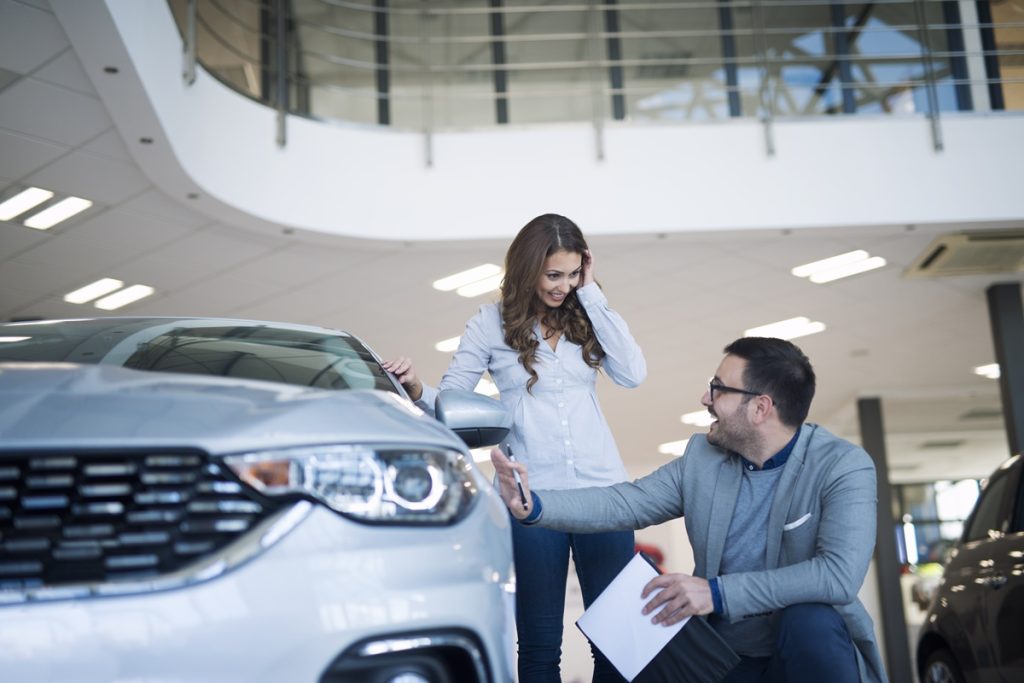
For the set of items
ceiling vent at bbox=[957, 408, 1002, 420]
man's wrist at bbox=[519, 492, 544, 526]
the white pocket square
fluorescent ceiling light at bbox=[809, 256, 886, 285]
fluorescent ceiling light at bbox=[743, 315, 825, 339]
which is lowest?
ceiling vent at bbox=[957, 408, 1002, 420]

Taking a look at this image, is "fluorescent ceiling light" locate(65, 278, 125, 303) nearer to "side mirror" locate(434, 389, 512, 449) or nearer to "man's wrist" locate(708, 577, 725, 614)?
"side mirror" locate(434, 389, 512, 449)

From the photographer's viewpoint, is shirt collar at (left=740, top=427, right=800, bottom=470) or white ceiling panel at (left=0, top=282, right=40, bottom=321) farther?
white ceiling panel at (left=0, top=282, right=40, bottom=321)

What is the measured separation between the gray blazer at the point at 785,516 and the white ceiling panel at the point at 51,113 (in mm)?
3755

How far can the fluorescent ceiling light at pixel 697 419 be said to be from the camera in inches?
530

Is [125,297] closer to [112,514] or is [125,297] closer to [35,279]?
[35,279]

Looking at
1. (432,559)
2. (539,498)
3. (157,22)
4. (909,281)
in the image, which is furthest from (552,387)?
(909,281)

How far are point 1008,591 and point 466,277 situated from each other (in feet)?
16.8

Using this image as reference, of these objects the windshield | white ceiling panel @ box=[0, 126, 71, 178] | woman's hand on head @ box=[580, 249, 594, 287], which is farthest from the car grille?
white ceiling panel @ box=[0, 126, 71, 178]

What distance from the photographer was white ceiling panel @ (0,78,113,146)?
4926 mm

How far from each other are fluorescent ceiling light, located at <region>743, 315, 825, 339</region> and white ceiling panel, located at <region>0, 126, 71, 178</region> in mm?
6254

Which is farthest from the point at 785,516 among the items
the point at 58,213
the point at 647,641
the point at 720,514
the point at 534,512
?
the point at 58,213

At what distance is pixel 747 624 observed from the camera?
221cm

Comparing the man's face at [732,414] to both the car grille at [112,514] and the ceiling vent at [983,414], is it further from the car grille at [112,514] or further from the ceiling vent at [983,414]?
the ceiling vent at [983,414]

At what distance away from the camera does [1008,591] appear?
131 inches
